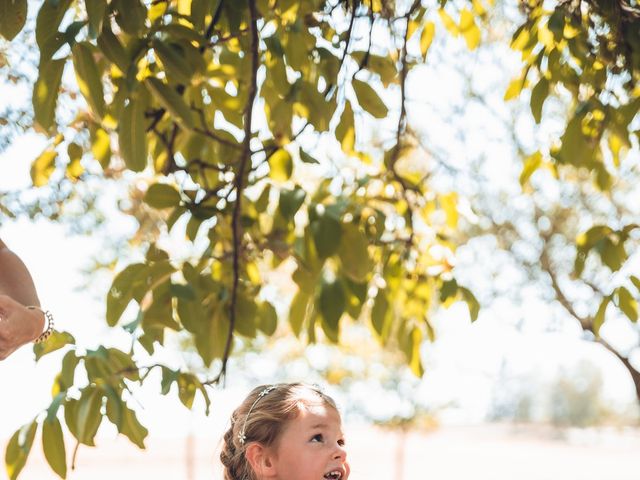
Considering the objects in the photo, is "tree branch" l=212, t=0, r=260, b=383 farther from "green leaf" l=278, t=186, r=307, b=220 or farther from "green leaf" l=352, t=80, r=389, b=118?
"green leaf" l=352, t=80, r=389, b=118

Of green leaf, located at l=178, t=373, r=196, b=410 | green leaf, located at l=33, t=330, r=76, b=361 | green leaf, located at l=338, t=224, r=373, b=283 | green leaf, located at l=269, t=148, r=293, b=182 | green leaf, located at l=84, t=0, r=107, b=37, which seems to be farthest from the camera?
green leaf, located at l=269, t=148, r=293, b=182

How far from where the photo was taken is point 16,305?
138 centimetres

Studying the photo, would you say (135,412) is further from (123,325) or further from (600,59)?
(600,59)

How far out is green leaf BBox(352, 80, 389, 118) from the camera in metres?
2.46

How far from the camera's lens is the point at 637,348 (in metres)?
6.88

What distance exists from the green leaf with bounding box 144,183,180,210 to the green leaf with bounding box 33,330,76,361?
49 cm

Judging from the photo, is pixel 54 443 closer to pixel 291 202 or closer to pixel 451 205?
pixel 291 202

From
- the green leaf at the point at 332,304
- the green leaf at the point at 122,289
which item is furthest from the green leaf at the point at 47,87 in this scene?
the green leaf at the point at 332,304

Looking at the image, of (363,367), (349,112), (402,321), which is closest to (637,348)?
(402,321)

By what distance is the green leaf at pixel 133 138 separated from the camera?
6.65 ft

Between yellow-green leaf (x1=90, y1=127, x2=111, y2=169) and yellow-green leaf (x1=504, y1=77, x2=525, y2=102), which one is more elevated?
yellow-green leaf (x1=504, y1=77, x2=525, y2=102)

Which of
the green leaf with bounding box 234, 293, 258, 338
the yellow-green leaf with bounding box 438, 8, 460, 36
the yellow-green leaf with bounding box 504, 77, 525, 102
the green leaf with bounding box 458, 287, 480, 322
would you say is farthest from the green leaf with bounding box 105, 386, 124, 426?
the yellow-green leaf with bounding box 438, 8, 460, 36

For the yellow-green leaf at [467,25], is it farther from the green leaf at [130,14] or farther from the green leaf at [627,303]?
the green leaf at [130,14]

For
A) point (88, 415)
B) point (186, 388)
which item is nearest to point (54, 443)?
point (88, 415)
